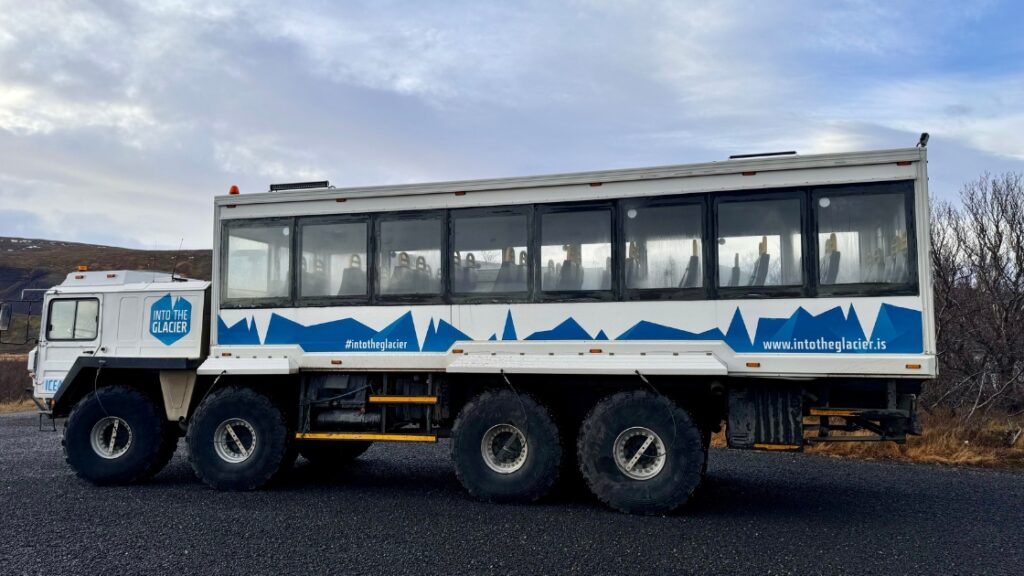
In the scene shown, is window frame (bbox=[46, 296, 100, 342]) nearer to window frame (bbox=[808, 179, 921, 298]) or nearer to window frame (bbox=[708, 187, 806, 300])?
window frame (bbox=[708, 187, 806, 300])

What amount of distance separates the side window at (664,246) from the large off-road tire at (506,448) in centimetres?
175

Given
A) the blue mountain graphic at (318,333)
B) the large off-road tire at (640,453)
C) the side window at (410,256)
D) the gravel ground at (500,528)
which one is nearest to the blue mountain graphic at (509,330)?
the side window at (410,256)

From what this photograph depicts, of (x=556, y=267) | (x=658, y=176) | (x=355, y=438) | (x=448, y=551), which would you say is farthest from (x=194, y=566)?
(x=658, y=176)

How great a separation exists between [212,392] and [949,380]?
1193cm

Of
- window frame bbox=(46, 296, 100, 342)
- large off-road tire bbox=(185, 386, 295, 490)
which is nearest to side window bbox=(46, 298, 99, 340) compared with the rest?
window frame bbox=(46, 296, 100, 342)

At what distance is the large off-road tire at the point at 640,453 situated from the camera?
724 centimetres

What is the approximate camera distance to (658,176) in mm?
7812

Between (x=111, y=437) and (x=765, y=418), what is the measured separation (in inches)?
300

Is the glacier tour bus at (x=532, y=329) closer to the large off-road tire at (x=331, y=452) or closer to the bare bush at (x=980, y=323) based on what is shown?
the large off-road tire at (x=331, y=452)

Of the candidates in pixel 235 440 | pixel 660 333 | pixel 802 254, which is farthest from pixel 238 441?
pixel 802 254

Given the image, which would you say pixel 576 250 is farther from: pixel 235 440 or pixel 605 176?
pixel 235 440

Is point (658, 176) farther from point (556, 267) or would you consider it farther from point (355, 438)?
point (355, 438)

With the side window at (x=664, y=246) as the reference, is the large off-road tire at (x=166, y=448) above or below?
below

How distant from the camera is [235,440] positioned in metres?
8.60
